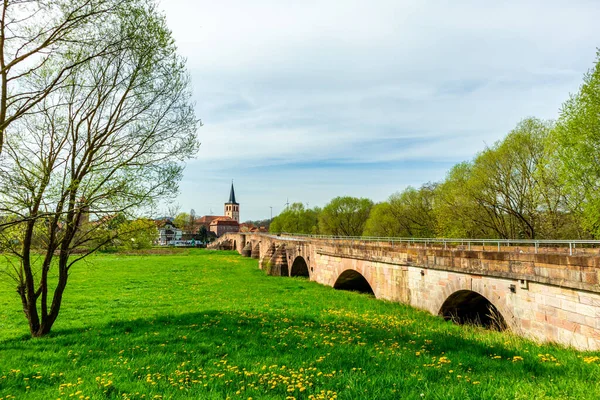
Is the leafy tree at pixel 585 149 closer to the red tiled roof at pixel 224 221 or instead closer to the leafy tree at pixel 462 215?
the leafy tree at pixel 462 215

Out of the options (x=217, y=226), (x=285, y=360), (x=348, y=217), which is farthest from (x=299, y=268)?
(x=217, y=226)

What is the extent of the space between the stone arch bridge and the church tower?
15620cm

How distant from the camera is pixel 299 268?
3178 cm

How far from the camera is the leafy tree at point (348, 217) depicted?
239 feet

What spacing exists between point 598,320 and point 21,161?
532 inches

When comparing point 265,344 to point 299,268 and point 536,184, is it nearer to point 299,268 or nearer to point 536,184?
point 299,268

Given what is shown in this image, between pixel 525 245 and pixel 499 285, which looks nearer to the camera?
pixel 499 285

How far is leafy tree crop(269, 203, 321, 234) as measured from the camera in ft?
300

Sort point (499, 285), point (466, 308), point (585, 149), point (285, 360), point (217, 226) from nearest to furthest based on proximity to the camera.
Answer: point (285, 360) → point (499, 285) → point (466, 308) → point (585, 149) → point (217, 226)

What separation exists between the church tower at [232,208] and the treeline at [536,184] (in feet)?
473

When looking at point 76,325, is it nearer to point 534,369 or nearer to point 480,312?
point 534,369

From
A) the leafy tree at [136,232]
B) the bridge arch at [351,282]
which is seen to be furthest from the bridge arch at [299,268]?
the leafy tree at [136,232]

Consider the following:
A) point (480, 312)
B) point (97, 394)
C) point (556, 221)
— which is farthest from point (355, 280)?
point (97, 394)

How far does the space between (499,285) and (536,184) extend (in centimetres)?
2013
